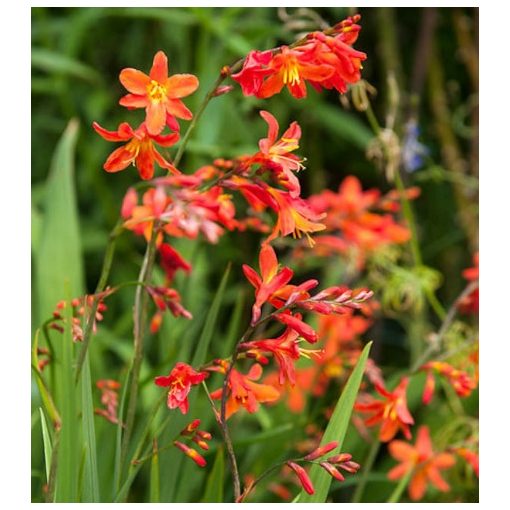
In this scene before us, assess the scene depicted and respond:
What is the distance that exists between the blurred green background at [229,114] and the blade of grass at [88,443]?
843 millimetres

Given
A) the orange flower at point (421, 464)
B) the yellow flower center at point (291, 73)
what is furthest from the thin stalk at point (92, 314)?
the orange flower at point (421, 464)

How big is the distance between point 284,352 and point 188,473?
46 centimetres

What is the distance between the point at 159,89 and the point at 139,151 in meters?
0.07

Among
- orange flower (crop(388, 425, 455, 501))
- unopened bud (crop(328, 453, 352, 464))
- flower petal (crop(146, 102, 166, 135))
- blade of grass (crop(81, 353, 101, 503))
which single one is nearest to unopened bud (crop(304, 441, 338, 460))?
unopened bud (crop(328, 453, 352, 464))

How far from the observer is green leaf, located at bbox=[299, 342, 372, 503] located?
954mm

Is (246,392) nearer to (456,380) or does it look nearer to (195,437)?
(195,437)

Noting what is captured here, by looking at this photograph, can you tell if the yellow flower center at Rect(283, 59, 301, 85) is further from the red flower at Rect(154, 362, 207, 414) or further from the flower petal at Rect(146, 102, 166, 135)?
the red flower at Rect(154, 362, 207, 414)

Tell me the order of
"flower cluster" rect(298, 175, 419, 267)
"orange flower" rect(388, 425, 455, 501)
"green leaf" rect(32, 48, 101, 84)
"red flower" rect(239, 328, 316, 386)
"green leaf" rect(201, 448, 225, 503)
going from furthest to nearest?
"green leaf" rect(32, 48, 101, 84) < "flower cluster" rect(298, 175, 419, 267) < "orange flower" rect(388, 425, 455, 501) < "green leaf" rect(201, 448, 225, 503) < "red flower" rect(239, 328, 316, 386)

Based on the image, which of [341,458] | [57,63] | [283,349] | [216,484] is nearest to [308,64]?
[283,349]

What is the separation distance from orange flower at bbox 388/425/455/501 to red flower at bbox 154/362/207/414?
534 millimetres

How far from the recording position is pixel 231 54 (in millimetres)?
2131

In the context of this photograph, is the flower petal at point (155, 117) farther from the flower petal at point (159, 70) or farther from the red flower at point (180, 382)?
the red flower at point (180, 382)

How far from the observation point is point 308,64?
0.92m
